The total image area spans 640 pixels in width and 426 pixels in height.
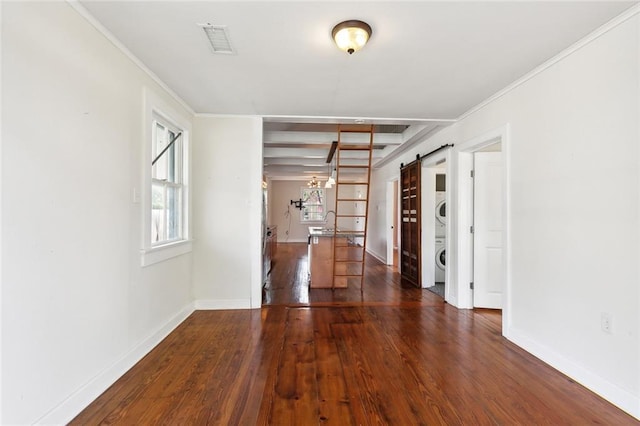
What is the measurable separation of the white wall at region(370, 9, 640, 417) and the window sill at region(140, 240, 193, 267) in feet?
11.1

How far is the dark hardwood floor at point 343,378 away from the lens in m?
1.68

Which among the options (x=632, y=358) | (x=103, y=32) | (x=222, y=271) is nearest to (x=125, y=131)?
(x=103, y=32)

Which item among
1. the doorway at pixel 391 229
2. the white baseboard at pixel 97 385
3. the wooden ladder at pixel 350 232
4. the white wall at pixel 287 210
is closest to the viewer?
the white baseboard at pixel 97 385

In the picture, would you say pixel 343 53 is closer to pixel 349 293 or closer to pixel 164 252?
pixel 164 252

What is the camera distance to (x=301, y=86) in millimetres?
2678

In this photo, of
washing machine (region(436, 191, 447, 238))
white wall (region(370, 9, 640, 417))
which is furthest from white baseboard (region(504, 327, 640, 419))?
washing machine (region(436, 191, 447, 238))

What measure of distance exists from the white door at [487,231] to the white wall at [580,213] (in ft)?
2.59

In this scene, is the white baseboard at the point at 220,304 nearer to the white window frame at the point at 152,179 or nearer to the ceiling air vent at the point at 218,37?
the white window frame at the point at 152,179

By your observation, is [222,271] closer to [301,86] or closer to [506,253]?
[301,86]

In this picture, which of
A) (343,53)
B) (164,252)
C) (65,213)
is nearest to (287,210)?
(164,252)

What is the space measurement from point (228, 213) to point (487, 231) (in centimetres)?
326

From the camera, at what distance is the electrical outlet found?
1.83 m

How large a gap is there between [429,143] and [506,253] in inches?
87.4

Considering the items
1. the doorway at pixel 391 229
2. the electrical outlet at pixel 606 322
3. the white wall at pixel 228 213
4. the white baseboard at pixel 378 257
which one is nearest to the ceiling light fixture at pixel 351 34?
the white wall at pixel 228 213
